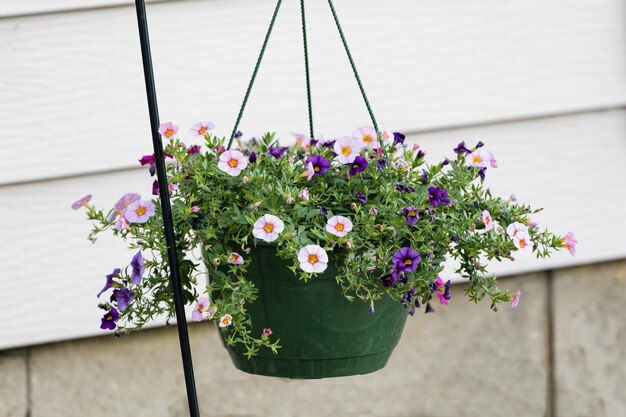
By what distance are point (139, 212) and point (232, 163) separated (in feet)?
0.57

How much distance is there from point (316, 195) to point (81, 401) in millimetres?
1111

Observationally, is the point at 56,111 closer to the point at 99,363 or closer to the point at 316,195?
the point at 99,363

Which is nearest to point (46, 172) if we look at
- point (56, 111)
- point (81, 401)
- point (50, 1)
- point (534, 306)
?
point (56, 111)

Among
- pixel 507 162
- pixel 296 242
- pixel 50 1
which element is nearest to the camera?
Result: pixel 296 242

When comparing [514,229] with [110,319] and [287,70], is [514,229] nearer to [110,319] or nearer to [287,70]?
[110,319]

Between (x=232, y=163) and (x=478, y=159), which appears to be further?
(x=478, y=159)

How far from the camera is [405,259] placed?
1.36 meters

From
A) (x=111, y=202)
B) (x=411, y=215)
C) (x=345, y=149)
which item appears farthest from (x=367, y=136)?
(x=111, y=202)

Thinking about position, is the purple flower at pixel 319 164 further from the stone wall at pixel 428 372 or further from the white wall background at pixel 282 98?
the stone wall at pixel 428 372

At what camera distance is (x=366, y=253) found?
1.36 m

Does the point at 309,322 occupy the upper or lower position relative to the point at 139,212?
lower

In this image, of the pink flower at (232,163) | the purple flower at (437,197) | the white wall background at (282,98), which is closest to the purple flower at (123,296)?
the pink flower at (232,163)

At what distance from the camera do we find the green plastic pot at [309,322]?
1393 mm

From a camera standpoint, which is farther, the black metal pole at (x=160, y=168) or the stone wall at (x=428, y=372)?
the stone wall at (x=428, y=372)
